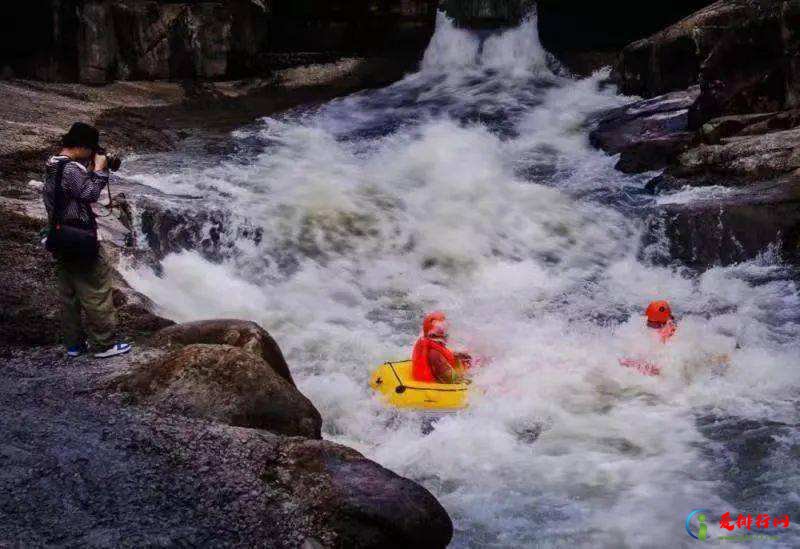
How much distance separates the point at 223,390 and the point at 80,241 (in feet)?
4.98

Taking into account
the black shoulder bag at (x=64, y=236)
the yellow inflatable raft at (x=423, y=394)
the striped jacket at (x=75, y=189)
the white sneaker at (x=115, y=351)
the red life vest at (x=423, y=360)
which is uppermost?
the striped jacket at (x=75, y=189)

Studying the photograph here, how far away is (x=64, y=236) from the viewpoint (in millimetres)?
5215

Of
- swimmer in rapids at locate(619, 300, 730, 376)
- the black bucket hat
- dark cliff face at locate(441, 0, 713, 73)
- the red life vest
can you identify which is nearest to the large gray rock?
swimmer in rapids at locate(619, 300, 730, 376)

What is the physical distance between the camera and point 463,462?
5.84 m

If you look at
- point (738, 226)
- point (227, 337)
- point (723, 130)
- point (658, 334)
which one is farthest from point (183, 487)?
point (723, 130)

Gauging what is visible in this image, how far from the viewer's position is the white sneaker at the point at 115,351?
5515 mm

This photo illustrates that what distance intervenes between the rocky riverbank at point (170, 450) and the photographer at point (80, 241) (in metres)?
0.23

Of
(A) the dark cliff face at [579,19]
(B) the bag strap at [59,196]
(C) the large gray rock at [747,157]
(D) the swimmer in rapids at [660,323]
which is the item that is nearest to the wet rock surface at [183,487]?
(B) the bag strap at [59,196]

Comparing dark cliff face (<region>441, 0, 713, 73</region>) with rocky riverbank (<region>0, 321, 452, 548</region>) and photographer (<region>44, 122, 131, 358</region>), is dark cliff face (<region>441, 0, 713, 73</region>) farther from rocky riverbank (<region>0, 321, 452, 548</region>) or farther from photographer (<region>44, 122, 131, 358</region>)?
rocky riverbank (<region>0, 321, 452, 548</region>)

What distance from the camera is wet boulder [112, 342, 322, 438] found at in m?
4.70

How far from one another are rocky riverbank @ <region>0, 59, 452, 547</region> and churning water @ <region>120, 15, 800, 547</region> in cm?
111

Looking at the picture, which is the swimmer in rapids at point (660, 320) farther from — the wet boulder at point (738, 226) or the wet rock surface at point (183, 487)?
the wet rock surface at point (183, 487)

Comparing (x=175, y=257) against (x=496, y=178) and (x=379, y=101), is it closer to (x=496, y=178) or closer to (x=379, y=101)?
(x=496, y=178)

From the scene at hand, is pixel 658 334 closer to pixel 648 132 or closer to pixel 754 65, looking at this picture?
pixel 754 65
